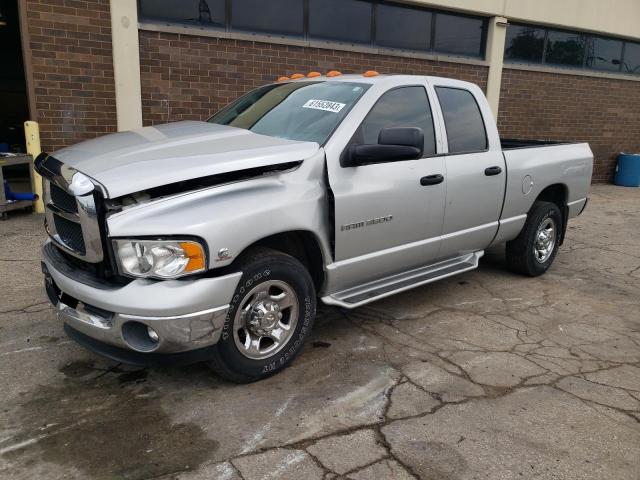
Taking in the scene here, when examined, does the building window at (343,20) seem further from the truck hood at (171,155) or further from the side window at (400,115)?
the side window at (400,115)

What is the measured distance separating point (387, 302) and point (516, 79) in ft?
32.0

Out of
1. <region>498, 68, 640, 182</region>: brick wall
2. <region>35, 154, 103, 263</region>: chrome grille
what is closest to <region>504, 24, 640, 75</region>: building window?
<region>498, 68, 640, 182</region>: brick wall

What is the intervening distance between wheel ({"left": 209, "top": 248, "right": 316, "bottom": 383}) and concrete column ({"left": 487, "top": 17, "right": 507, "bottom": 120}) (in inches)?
406

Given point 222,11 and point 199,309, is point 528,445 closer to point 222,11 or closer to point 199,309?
point 199,309

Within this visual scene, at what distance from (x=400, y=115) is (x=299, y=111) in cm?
79

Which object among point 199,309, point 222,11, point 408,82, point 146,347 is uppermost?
point 222,11

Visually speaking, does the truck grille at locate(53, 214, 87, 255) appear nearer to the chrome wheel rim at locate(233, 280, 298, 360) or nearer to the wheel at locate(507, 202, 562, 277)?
the chrome wheel rim at locate(233, 280, 298, 360)

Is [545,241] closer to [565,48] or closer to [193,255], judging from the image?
[193,255]

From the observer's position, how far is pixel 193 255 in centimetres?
295

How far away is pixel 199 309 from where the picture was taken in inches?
117

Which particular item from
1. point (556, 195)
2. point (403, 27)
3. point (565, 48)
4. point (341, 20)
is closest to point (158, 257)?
point (556, 195)

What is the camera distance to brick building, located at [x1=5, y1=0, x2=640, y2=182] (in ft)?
25.7

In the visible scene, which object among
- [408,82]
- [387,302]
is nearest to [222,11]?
[408,82]

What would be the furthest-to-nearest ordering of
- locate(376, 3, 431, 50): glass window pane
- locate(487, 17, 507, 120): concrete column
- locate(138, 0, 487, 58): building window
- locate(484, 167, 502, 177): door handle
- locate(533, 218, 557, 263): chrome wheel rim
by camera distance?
locate(487, 17, 507, 120): concrete column
locate(376, 3, 431, 50): glass window pane
locate(138, 0, 487, 58): building window
locate(533, 218, 557, 263): chrome wheel rim
locate(484, 167, 502, 177): door handle
